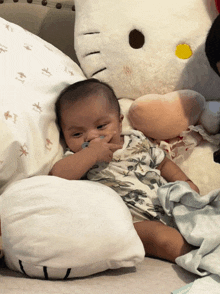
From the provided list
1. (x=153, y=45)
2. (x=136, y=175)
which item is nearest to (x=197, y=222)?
(x=136, y=175)

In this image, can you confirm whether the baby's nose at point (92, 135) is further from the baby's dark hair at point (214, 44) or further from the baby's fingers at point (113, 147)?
the baby's dark hair at point (214, 44)

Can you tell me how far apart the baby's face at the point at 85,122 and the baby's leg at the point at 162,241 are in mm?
278

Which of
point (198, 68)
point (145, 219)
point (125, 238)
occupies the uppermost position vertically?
point (198, 68)

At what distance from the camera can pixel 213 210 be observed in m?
0.80

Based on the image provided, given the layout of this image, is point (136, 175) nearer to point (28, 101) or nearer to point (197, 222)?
point (197, 222)

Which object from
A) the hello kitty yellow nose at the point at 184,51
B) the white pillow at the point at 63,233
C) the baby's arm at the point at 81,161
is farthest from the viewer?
the hello kitty yellow nose at the point at 184,51

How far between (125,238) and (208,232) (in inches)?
7.8

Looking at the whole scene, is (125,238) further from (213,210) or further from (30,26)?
(30,26)

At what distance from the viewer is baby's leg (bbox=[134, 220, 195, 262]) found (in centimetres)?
76

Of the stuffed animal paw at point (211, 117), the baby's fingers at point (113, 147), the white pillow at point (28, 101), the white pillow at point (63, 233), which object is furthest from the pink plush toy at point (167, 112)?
the white pillow at point (63, 233)

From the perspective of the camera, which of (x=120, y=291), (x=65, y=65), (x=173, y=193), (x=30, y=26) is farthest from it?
(x=30, y=26)

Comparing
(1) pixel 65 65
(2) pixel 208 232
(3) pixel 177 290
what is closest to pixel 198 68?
(1) pixel 65 65

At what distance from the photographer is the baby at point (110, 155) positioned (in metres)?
0.89

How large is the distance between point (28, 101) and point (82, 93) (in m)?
0.16
